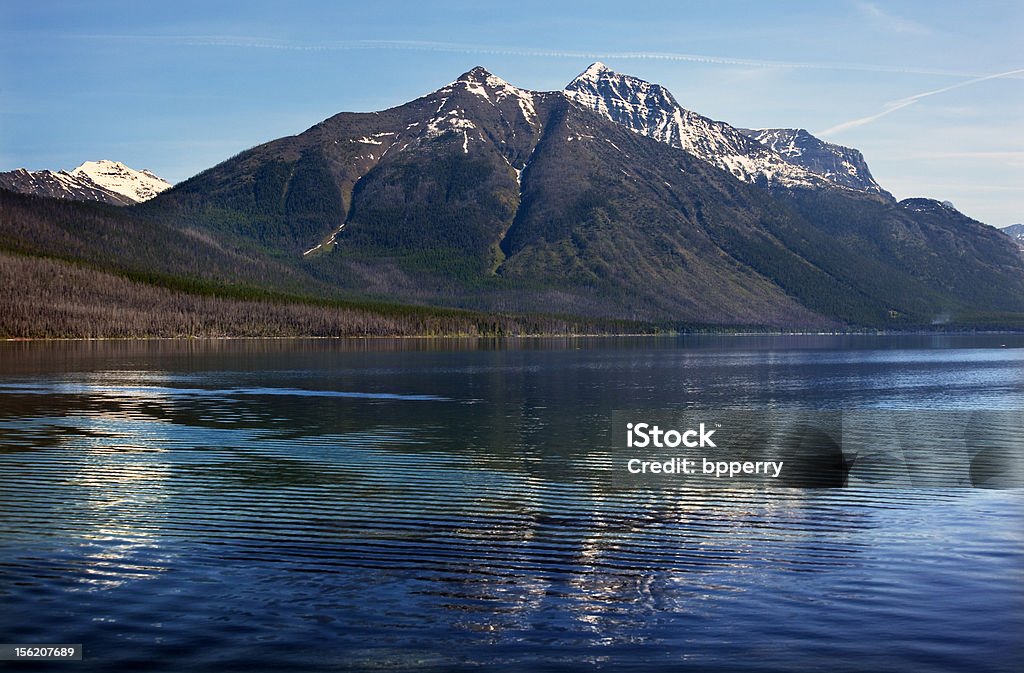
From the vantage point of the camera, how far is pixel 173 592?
1242 inches

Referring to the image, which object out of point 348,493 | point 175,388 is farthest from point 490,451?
point 175,388

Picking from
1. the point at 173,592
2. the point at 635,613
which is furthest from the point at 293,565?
the point at 635,613

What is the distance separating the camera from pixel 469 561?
35.8 m

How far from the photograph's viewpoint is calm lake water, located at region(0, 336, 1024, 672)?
1064 inches

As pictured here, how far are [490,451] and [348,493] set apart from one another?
18.2m

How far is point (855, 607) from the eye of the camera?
3031cm

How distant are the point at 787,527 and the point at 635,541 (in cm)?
664

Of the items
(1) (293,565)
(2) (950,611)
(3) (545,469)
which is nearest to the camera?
(2) (950,611)

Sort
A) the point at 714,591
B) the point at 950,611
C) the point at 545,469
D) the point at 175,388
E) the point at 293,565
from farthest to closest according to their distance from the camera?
the point at 175,388 < the point at 545,469 < the point at 293,565 < the point at 714,591 < the point at 950,611

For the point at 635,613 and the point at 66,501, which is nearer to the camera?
the point at 635,613

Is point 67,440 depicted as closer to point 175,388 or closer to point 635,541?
point 635,541

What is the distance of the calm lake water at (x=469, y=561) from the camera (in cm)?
2703

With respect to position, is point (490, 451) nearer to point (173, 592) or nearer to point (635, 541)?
point (635, 541)

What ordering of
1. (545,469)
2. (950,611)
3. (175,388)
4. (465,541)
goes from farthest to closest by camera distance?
(175,388)
(545,469)
(465,541)
(950,611)
